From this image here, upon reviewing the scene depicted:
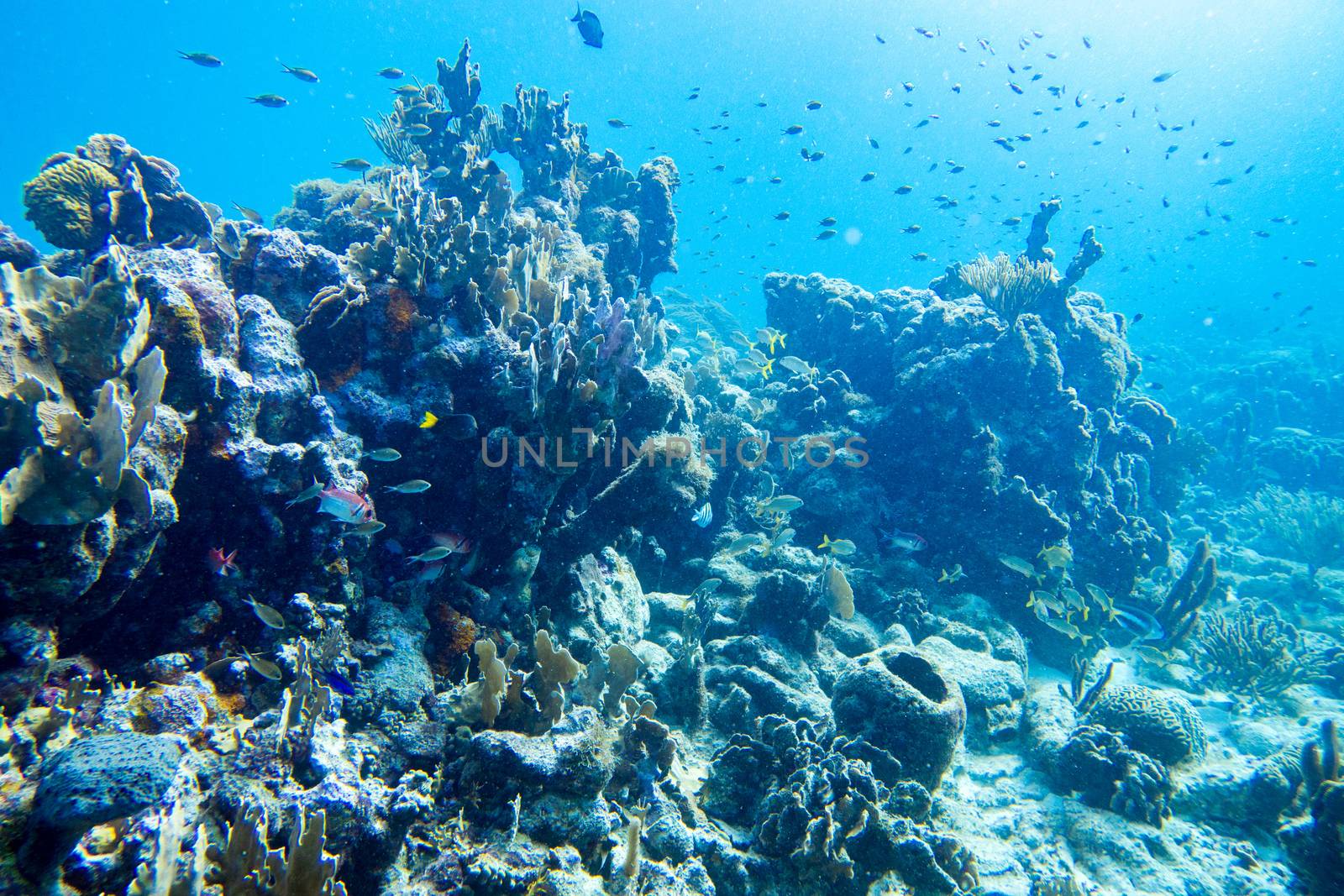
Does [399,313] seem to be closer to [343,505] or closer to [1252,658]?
[343,505]

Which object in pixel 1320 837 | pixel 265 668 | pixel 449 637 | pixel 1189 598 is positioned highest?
pixel 1189 598

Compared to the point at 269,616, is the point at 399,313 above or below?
above

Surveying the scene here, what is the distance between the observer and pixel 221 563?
373cm

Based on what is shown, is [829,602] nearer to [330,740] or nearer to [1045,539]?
[1045,539]

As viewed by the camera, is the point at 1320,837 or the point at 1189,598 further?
the point at 1189,598

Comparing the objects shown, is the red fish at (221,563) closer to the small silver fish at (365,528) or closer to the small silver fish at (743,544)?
the small silver fish at (365,528)

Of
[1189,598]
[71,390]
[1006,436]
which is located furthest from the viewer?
[1006,436]

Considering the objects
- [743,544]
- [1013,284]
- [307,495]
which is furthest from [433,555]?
[1013,284]

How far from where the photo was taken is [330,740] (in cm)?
334

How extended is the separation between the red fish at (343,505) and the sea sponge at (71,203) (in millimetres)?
4469

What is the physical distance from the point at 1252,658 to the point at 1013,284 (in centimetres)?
713

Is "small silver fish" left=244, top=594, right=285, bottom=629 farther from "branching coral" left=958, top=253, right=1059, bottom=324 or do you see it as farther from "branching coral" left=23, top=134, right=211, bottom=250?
"branching coral" left=958, top=253, right=1059, bottom=324

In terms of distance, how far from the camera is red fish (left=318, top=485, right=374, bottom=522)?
3807 millimetres

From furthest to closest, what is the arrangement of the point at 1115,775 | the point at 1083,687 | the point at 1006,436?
the point at 1006,436 < the point at 1083,687 < the point at 1115,775
